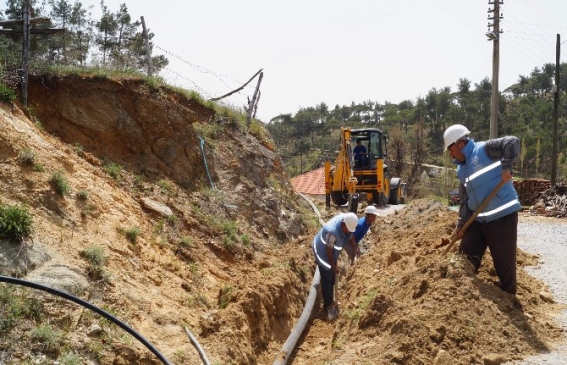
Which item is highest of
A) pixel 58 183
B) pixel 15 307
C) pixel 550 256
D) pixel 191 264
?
pixel 58 183

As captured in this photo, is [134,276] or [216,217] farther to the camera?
[216,217]

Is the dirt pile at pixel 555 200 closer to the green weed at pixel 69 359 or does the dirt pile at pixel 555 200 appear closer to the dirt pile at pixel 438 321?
the dirt pile at pixel 438 321

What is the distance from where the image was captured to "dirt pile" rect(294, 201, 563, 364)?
5840 mm

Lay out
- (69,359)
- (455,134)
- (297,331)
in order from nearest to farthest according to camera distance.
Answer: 1. (69,359)
2. (455,134)
3. (297,331)

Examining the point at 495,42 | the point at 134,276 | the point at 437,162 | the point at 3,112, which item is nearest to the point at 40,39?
the point at 3,112

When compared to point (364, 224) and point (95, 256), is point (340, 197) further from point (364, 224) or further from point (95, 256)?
point (95, 256)

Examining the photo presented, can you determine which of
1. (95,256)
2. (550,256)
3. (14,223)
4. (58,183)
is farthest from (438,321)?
(550,256)

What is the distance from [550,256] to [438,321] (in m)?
5.57

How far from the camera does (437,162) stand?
1981 inches

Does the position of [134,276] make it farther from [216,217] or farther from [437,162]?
[437,162]

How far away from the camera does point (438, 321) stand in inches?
240

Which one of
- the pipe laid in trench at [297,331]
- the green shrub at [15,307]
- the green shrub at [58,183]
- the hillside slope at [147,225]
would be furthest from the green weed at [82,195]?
the pipe laid in trench at [297,331]

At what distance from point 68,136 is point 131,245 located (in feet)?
11.8

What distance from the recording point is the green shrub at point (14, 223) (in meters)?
6.15
